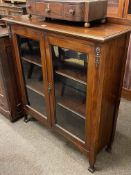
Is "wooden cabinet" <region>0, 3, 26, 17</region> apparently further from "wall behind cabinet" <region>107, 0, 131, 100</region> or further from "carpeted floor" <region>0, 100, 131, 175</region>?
"carpeted floor" <region>0, 100, 131, 175</region>

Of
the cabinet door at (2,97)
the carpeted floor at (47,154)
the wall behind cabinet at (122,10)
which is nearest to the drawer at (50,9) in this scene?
the cabinet door at (2,97)

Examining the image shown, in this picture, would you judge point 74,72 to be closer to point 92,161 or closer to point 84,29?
point 84,29

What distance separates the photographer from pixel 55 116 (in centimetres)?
172

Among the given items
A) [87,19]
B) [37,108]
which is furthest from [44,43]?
[37,108]

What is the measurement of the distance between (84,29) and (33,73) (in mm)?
788

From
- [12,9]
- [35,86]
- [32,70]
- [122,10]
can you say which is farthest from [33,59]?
[12,9]

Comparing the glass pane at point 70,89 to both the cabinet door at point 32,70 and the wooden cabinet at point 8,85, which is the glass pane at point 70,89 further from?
the wooden cabinet at point 8,85

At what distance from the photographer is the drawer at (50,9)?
1268mm

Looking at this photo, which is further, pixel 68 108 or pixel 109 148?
pixel 109 148

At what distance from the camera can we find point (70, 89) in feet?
5.28

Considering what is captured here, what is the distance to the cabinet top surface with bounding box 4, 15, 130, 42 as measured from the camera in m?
1.05

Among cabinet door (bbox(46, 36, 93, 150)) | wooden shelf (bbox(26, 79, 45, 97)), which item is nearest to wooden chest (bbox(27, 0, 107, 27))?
cabinet door (bbox(46, 36, 93, 150))

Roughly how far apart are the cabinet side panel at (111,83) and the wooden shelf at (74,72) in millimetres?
178

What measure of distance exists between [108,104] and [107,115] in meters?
0.12
